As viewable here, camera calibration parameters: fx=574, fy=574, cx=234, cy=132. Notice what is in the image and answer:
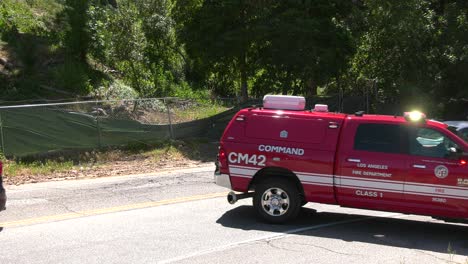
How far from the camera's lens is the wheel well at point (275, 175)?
9297 millimetres

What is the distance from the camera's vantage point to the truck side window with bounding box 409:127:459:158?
8602mm

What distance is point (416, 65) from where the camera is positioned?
23969 mm

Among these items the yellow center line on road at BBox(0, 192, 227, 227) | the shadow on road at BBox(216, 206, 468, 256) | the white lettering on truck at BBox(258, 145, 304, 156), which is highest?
the white lettering on truck at BBox(258, 145, 304, 156)

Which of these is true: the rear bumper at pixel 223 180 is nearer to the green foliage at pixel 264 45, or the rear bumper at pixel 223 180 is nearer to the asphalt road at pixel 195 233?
the asphalt road at pixel 195 233

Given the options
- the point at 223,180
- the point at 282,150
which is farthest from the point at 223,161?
the point at 282,150

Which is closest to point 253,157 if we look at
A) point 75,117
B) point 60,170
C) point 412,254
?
point 412,254

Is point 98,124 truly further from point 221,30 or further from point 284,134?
point 284,134

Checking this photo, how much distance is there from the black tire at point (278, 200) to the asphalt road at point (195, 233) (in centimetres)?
18

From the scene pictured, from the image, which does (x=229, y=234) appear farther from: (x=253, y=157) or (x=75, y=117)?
(x=75, y=117)

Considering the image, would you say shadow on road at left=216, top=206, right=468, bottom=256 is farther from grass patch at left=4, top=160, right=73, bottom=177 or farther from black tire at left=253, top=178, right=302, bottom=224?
grass patch at left=4, top=160, right=73, bottom=177

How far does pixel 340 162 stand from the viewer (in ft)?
29.4

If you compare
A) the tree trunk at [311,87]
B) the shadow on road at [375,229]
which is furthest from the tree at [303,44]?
the shadow on road at [375,229]

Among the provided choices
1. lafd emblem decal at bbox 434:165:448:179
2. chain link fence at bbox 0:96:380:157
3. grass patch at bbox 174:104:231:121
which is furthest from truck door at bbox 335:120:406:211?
grass patch at bbox 174:104:231:121

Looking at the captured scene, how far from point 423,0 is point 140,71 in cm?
1317
